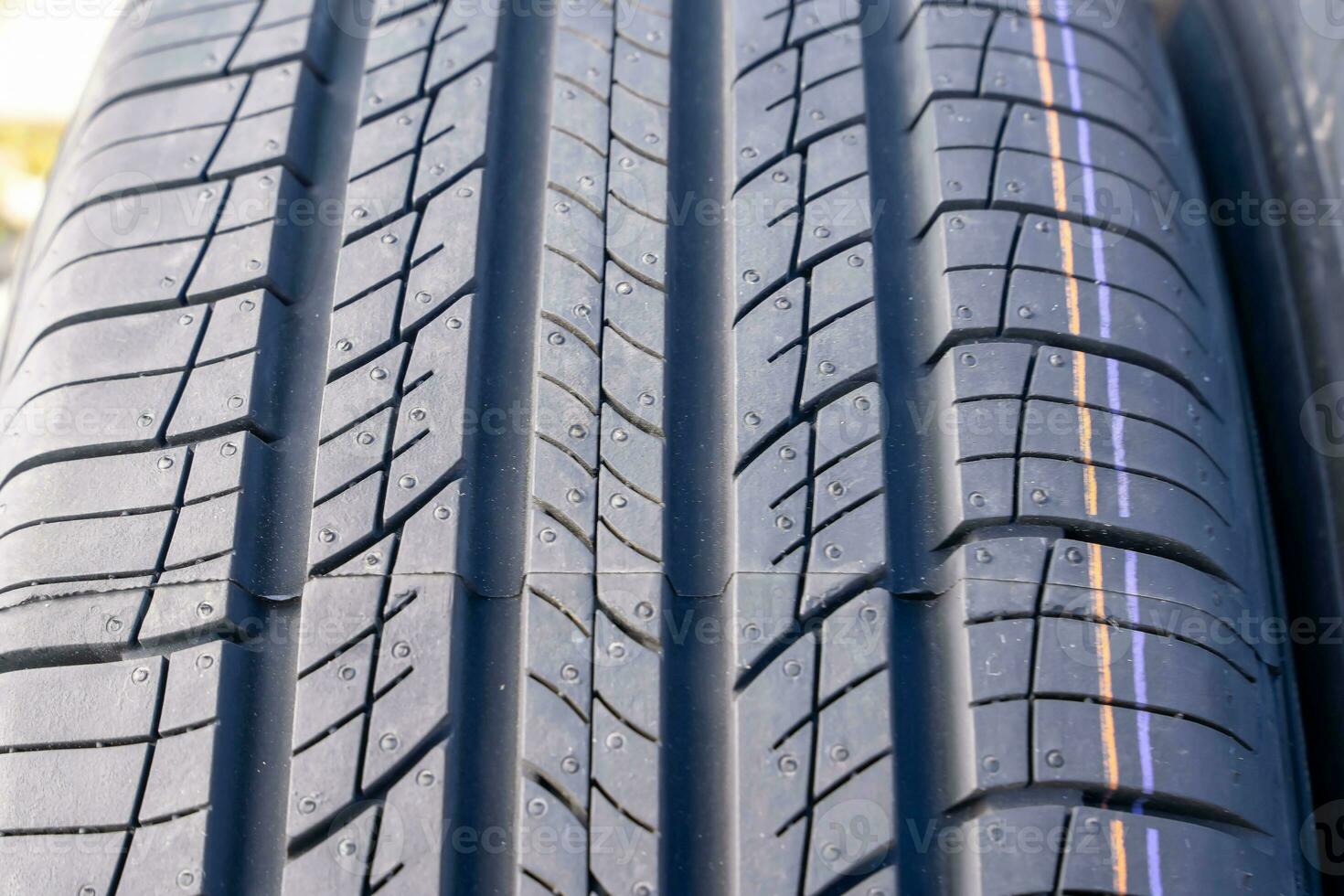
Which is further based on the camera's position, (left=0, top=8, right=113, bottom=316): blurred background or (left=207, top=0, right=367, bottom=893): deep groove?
(left=0, top=8, right=113, bottom=316): blurred background

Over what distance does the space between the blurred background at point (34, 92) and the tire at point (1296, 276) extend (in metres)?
3.36

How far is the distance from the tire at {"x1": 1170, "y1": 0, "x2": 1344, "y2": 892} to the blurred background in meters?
3.36

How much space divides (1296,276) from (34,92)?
12.6 feet

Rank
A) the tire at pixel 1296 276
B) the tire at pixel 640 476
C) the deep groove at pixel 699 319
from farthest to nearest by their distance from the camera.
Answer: the tire at pixel 1296 276
the deep groove at pixel 699 319
the tire at pixel 640 476

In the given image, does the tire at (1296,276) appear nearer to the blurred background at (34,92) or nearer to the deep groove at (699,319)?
the deep groove at (699,319)

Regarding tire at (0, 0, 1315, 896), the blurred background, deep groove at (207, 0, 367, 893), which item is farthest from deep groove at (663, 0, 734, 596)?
the blurred background

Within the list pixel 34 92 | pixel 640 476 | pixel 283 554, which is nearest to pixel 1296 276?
pixel 640 476

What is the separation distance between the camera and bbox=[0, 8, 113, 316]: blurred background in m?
4.15

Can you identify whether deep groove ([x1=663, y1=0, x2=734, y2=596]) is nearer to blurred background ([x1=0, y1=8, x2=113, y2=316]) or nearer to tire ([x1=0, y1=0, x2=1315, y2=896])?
tire ([x1=0, y1=0, x2=1315, y2=896])

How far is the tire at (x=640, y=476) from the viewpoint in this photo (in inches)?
61.9

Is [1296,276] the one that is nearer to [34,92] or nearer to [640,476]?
[640,476]

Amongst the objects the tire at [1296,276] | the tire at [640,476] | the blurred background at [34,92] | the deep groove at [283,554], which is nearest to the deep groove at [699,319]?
the tire at [640,476]

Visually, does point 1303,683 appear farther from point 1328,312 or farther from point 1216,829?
point 1328,312

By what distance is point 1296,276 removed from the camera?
2.08 m
